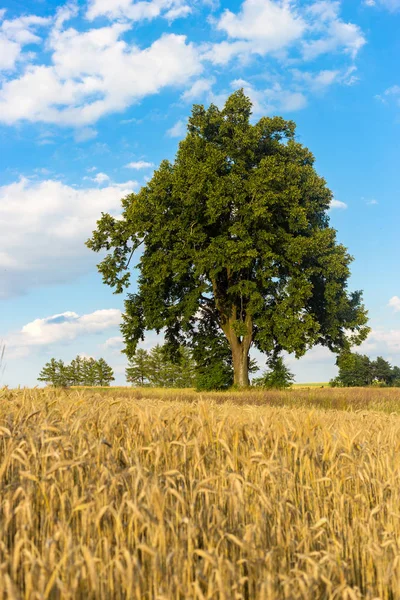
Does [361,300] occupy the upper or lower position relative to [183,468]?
upper

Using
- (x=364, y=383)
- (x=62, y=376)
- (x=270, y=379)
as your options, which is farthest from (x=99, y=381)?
(x=270, y=379)

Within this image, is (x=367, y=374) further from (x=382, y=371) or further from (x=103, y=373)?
(x=103, y=373)

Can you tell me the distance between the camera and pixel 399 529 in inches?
163

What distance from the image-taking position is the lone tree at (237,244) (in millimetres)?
25250

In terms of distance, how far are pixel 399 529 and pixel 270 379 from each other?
25619 mm

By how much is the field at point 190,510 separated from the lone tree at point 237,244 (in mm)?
19088

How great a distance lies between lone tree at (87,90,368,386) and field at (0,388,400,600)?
19.1 meters

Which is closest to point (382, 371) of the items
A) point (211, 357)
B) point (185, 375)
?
point (185, 375)

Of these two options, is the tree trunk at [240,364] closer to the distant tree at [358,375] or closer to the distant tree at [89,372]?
the distant tree at [358,375]

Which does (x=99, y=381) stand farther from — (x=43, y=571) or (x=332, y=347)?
(x=43, y=571)

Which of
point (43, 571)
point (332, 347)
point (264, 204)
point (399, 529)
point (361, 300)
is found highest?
point (264, 204)

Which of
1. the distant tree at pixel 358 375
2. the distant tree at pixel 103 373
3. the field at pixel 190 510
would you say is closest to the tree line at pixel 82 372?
the distant tree at pixel 103 373

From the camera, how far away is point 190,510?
341 centimetres

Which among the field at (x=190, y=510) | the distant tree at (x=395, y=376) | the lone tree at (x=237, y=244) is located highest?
the lone tree at (x=237, y=244)
